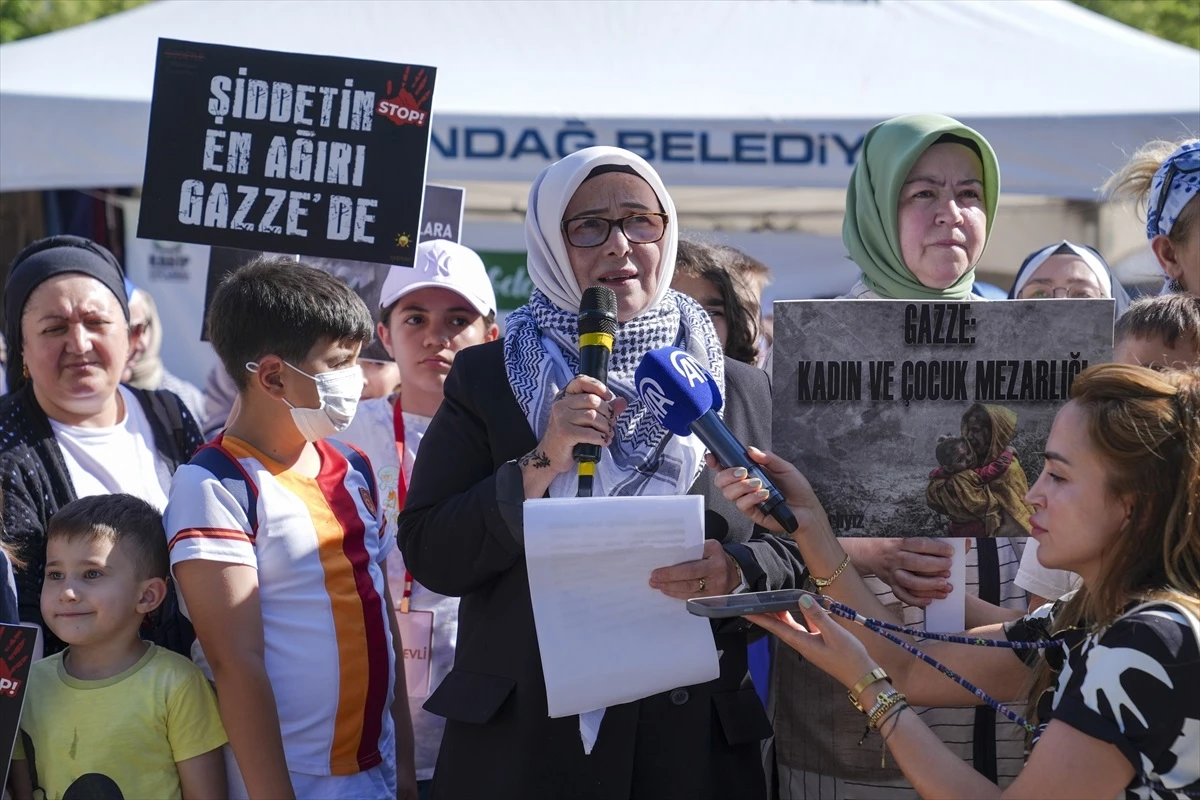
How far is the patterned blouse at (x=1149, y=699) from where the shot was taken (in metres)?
1.99

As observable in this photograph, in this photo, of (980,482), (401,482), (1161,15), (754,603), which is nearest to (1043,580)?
(980,482)

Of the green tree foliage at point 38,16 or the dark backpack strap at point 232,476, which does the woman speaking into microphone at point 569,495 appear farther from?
the green tree foliage at point 38,16

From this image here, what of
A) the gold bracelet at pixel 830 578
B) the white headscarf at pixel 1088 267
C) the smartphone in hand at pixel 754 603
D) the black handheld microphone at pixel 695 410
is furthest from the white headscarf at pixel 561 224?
the white headscarf at pixel 1088 267

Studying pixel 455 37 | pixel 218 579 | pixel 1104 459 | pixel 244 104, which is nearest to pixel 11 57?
pixel 455 37

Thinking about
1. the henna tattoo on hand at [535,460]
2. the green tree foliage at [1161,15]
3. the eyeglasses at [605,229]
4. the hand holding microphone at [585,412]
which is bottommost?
the henna tattoo on hand at [535,460]

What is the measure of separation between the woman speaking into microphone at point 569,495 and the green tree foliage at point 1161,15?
13.9m

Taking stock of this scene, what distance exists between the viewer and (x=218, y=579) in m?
2.84

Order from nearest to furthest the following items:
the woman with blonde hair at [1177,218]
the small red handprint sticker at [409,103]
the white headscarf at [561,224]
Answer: the white headscarf at [561,224] → the woman with blonde hair at [1177,218] → the small red handprint sticker at [409,103]

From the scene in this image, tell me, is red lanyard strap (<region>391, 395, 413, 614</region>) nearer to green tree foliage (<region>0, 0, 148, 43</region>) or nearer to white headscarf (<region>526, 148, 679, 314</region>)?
white headscarf (<region>526, 148, 679, 314</region>)

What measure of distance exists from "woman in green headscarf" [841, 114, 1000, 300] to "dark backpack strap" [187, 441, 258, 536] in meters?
1.62

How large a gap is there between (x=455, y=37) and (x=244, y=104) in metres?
3.49

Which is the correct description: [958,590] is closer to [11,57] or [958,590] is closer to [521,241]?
[11,57]

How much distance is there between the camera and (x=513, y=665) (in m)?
2.60

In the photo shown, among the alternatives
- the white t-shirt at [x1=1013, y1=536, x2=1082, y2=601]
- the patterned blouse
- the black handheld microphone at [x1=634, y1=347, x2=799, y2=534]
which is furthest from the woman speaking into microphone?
the patterned blouse
